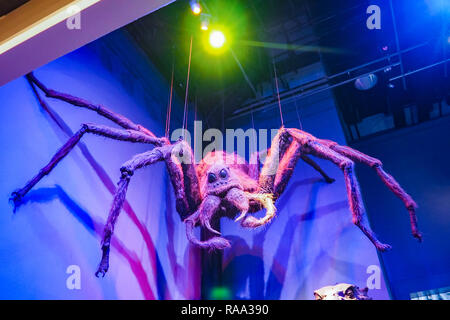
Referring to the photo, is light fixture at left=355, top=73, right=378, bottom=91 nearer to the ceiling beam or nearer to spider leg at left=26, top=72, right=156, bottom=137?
spider leg at left=26, top=72, right=156, bottom=137

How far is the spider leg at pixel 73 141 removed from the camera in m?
2.45

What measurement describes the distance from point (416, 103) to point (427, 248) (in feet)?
8.25

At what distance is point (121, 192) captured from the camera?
237 cm

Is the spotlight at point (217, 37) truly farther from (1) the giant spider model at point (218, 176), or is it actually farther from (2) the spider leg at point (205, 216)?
(2) the spider leg at point (205, 216)

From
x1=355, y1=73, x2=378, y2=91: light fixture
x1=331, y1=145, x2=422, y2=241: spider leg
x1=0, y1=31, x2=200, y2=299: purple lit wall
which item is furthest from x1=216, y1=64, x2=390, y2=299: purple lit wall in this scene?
x1=331, y1=145, x2=422, y2=241: spider leg

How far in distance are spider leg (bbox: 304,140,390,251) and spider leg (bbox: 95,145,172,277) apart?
138 cm

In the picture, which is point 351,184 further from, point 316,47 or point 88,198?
point 316,47

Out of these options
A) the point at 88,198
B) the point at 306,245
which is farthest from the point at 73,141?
the point at 306,245

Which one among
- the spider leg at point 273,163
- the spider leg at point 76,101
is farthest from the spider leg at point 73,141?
the spider leg at point 273,163

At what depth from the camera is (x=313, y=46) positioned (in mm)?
5305

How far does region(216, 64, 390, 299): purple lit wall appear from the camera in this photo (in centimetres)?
401

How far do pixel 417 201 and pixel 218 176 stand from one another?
3779 millimetres

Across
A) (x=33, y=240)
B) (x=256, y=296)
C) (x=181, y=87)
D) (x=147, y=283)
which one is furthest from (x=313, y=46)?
(x=33, y=240)
